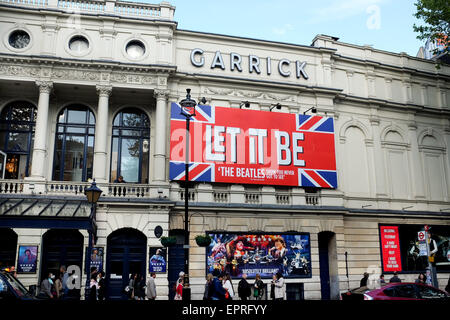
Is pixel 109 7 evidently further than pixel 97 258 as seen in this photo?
Yes

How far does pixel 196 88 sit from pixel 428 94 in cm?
2061

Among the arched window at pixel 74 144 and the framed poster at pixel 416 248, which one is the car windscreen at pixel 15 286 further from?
the framed poster at pixel 416 248

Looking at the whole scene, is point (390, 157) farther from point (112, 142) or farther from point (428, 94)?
point (112, 142)

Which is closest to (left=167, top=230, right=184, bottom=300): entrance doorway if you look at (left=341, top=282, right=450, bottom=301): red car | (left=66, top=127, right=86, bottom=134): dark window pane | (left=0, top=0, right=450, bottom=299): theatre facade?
(left=0, top=0, right=450, bottom=299): theatre facade

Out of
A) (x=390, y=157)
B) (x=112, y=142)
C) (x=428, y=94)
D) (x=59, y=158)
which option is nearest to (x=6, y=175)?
(x=59, y=158)

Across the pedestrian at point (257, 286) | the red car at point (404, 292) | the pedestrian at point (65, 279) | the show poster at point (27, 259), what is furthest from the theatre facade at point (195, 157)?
the red car at point (404, 292)

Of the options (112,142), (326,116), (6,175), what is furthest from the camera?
(326,116)

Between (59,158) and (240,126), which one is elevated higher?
(240,126)

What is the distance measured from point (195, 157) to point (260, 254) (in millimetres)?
7597

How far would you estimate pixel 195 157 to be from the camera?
26594mm

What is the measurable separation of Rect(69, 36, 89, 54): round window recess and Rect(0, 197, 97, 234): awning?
10.1 meters

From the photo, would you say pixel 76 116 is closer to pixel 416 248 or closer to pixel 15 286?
pixel 15 286

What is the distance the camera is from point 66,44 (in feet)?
86.4

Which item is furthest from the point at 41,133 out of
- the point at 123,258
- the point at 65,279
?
the point at 123,258
